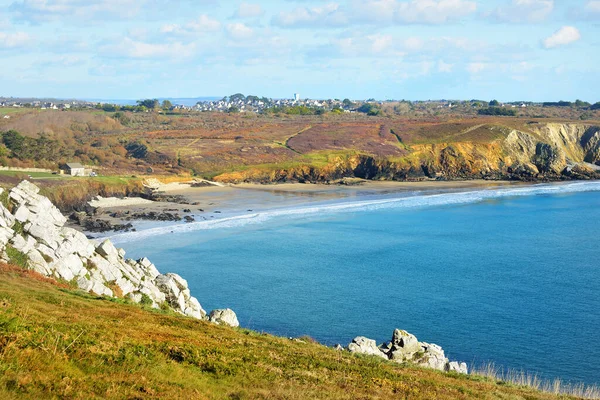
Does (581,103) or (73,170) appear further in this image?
(581,103)

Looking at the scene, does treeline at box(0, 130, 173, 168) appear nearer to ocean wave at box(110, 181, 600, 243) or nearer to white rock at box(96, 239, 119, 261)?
ocean wave at box(110, 181, 600, 243)

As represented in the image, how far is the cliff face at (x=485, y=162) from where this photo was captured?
86438 millimetres

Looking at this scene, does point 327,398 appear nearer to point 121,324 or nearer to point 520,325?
point 121,324

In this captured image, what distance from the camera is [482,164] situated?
314 feet

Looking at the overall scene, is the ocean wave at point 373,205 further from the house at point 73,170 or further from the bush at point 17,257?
the bush at point 17,257

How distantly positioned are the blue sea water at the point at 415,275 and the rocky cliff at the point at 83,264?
4258 mm

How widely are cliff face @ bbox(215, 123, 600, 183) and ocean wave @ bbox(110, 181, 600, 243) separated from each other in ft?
26.1

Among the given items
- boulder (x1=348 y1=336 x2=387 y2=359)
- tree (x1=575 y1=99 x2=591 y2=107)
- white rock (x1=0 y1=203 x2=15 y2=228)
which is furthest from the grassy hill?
tree (x1=575 y1=99 x2=591 y2=107)

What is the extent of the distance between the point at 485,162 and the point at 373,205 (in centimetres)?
3445

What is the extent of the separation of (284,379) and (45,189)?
4751cm

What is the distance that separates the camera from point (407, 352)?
21.7 metres

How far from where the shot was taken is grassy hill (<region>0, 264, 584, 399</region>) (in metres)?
11.3

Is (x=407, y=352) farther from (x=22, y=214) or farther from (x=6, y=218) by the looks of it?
(x=22, y=214)

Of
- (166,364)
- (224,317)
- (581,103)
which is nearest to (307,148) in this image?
(224,317)
